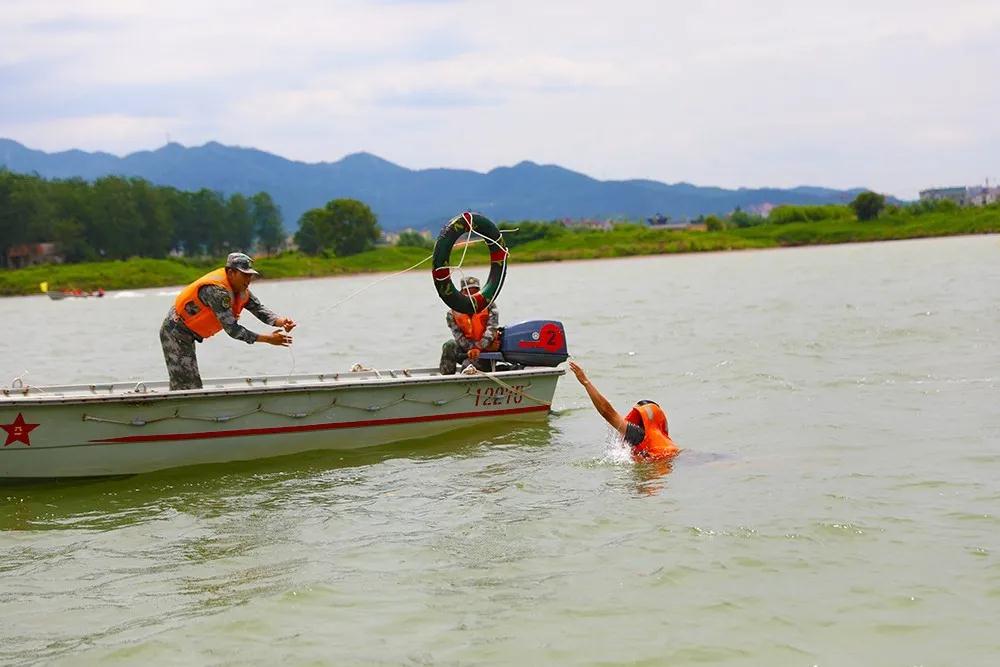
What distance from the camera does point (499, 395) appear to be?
1305 cm

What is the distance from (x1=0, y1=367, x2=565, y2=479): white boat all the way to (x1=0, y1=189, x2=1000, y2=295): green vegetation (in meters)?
65.8

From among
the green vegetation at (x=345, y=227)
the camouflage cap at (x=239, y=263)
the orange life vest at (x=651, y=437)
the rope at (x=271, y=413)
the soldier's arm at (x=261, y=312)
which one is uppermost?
the green vegetation at (x=345, y=227)

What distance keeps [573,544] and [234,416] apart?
4457 millimetres

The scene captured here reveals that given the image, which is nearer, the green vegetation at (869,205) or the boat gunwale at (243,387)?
the boat gunwale at (243,387)

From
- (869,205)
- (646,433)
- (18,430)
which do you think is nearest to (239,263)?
(18,430)

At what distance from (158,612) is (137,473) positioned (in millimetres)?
4053

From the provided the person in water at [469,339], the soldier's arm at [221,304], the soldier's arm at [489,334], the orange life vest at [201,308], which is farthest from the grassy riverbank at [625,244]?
the soldier's arm at [221,304]

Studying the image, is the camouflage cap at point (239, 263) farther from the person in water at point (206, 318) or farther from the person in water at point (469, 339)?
the person in water at point (469, 339)

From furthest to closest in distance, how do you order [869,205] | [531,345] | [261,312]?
[869,205] → [531,345] → [261,312]

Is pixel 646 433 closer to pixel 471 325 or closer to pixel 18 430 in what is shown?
pixel 471 325

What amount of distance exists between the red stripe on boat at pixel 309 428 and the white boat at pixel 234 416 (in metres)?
0.01

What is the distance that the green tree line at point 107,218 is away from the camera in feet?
314

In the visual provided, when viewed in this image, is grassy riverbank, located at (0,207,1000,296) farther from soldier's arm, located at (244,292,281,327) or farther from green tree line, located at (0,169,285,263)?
soldier's arm, located at (244,292,281,327)

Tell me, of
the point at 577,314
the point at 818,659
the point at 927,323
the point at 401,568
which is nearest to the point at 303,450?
the point at 401,568
